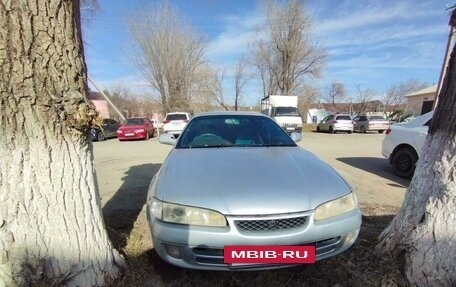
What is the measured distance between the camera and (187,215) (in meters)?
2.04

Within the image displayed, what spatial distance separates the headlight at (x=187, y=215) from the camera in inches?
78.7

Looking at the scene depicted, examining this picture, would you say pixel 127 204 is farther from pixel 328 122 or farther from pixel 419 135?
pixel 328 122

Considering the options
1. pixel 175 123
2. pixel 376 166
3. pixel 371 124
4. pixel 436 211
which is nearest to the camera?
pixel 436 211

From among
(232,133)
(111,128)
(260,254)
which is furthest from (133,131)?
(260,254)

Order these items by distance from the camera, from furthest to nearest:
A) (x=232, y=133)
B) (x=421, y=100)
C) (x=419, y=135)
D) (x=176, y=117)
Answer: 1. (x=421, y=100)
2. (x=176, y=117)
3. (x=419, y=135)
4. (x=232, y=133)

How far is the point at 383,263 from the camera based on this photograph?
2342mm

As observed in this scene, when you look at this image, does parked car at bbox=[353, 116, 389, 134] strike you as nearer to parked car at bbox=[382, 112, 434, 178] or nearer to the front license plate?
parked car at bbox=[382, 112, 434, 178]

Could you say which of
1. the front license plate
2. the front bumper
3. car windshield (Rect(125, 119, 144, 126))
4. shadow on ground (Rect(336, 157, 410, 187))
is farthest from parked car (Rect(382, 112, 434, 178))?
car windshield (Rect(125, 119, 144, 126))

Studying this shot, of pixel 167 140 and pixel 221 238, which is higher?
pixel 167 140

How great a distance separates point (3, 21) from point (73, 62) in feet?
1.32

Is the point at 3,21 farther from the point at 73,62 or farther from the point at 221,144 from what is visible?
the point at 221,144

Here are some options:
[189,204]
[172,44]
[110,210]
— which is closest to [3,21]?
[189,204]

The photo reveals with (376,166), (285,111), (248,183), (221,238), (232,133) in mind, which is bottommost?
(376,166)

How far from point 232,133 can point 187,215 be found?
6.18ft
